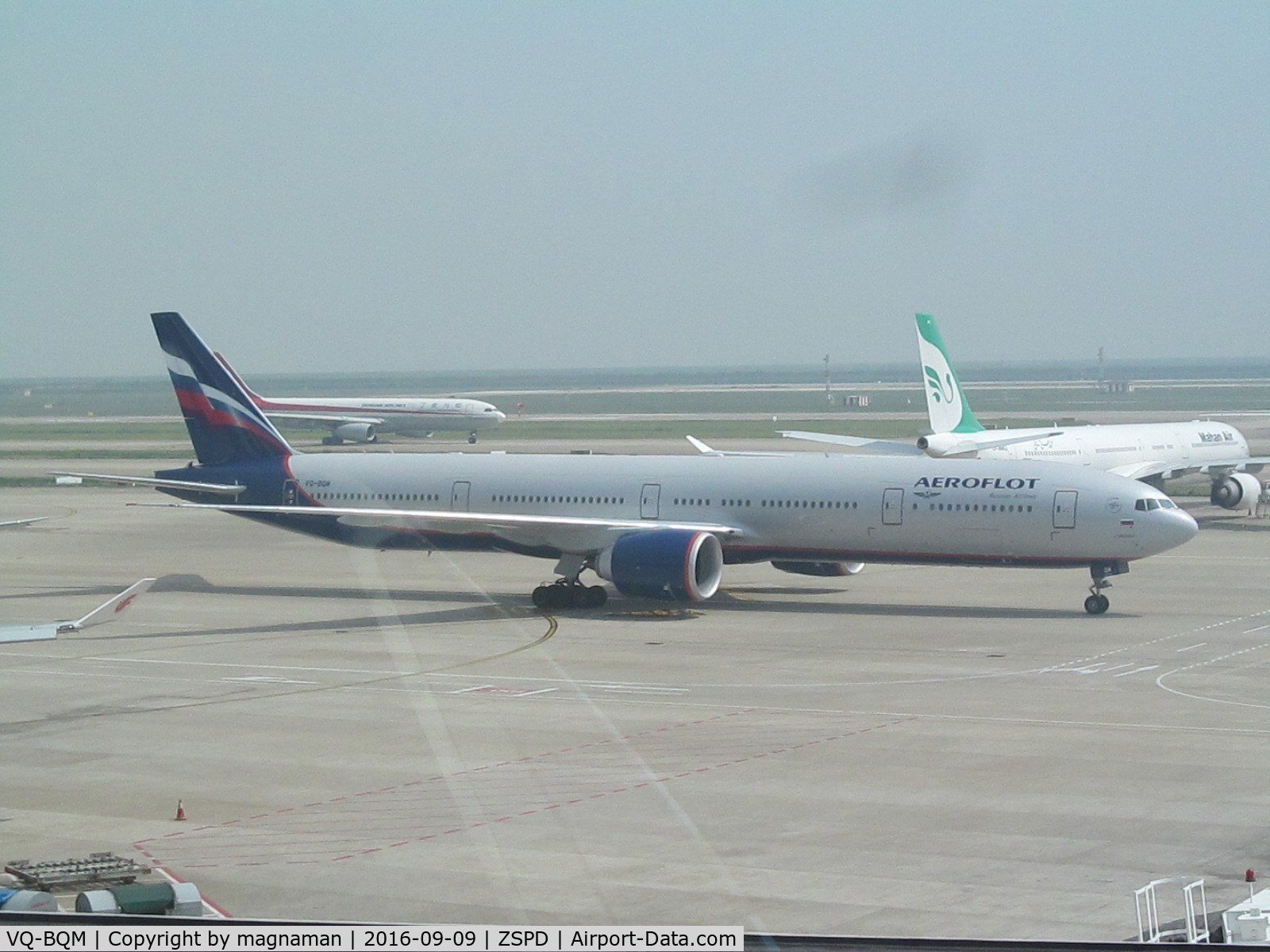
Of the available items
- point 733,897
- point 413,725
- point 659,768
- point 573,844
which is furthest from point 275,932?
point 413,725

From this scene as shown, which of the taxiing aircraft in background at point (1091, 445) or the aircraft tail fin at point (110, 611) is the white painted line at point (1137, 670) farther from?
the taxiing aircraft in background at point (1091, 445)

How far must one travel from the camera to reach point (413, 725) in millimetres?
25641

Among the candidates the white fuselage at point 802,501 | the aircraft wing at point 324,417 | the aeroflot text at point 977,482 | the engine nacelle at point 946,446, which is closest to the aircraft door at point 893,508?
the white fuselage at point 802,501

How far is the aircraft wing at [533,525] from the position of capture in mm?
40562

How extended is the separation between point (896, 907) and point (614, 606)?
88.3ft

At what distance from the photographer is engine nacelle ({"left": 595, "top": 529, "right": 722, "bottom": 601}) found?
38469 millimetres

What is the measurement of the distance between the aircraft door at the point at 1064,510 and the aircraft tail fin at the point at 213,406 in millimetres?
22411

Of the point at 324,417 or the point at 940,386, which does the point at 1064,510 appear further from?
the point at 324,417

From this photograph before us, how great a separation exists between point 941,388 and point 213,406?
3481 centimetres

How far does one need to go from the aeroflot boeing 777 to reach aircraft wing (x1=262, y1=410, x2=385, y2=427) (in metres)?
67.9

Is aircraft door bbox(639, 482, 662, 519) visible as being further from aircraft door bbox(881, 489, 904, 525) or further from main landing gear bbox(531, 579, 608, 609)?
aircraft door bbox(881, 489, 904, 525)

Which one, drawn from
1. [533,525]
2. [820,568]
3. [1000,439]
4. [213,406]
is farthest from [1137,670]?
[1000,439]

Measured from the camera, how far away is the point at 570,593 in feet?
134

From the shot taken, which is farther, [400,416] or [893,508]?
[400,416]
